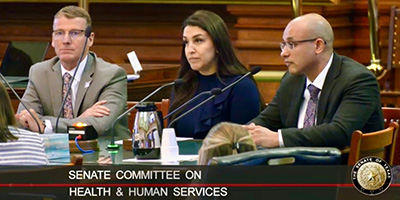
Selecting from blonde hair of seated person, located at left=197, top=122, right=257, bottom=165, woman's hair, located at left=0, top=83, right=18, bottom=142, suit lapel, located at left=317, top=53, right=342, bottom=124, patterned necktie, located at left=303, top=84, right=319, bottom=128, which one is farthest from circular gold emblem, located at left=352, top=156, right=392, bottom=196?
woman's hair, located at left=0, top=83, right=18, bottom=142

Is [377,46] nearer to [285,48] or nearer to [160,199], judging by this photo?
[285,48]

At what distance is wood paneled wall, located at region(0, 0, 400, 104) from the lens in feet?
28.5

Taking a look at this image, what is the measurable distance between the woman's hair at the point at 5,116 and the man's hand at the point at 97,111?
4.45 feet

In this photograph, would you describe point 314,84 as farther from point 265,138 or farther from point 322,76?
point 265,138

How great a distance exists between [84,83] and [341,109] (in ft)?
5.22

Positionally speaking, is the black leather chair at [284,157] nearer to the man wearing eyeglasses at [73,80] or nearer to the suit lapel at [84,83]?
the man wearing eyeglasses at [73,80]

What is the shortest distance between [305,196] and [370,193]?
13.1 inches

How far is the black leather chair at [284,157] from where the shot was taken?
9.43 ft

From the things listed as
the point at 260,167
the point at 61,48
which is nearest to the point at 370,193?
the point at 260,167

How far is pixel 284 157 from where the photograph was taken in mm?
2957

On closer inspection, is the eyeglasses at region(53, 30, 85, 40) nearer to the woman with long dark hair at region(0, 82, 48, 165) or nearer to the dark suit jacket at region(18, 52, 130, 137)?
the dark suit jacket at region(18, 52, 130, 137)

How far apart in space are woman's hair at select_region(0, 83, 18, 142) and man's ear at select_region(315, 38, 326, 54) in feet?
4.97

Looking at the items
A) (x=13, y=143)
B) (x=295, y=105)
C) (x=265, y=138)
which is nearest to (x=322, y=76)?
(x=295, y=105)

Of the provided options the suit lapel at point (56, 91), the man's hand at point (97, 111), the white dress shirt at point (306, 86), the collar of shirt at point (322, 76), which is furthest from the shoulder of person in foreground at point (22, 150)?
the suit lapel at point (56, 91)
